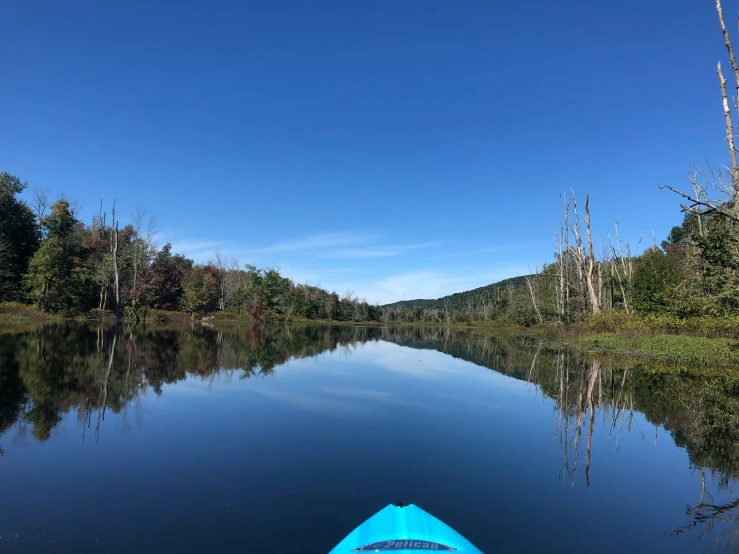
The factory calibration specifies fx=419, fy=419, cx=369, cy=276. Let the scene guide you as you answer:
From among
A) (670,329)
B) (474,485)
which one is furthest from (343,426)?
(670,329)

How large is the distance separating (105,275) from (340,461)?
1550 inches

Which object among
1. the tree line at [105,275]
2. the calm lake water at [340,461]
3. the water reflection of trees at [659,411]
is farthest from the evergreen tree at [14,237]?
the water reflection of trees at [659,411]

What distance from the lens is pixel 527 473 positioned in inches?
222

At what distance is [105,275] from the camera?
123 ft

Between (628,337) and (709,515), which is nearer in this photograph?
(709,515)

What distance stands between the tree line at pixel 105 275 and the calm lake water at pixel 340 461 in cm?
2450

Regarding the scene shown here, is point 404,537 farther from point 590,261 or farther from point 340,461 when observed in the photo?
point 590,261

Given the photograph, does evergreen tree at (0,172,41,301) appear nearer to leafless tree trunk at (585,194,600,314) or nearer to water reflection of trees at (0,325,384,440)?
water reflection of trees at (0,325,384,440)

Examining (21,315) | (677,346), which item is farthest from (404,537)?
(21,315)

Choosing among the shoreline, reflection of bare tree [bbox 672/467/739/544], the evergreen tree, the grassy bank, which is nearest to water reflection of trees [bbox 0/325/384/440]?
reflection of bare tree [bbox 672/467/739/544]

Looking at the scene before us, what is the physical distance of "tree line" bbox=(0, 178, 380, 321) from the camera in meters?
31.5

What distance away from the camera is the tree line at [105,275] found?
3152cm

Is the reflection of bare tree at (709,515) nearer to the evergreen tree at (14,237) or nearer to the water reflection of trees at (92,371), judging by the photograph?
the water reflection of trees at (92,371)

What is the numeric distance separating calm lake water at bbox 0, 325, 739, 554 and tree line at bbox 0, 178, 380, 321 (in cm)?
Result: 2450
